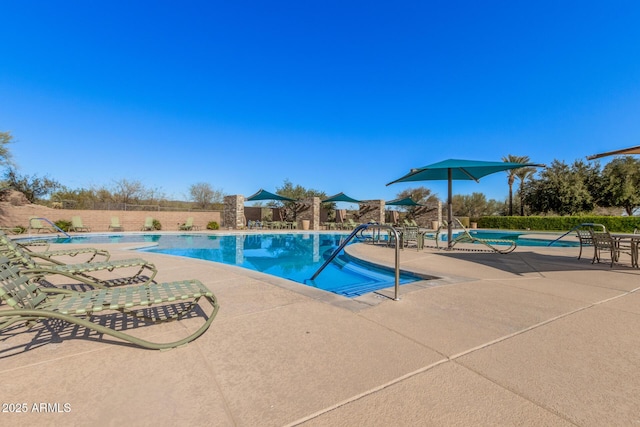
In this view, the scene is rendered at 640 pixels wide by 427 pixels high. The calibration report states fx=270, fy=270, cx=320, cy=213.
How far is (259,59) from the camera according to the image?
50.0 feet

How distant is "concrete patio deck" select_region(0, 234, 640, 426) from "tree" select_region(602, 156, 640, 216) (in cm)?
2609

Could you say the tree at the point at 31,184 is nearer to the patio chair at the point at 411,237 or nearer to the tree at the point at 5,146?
the tree at the point at 5,146

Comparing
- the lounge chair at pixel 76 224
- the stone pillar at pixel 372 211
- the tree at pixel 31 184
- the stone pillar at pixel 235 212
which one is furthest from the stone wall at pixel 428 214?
the tree at pixel 31 184

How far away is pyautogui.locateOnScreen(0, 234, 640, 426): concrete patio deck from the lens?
1.37 m

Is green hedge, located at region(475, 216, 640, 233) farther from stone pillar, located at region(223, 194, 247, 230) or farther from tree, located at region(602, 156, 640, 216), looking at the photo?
stone pillar, located at region(223, 194, 247, 230)

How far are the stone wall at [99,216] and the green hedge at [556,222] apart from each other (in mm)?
22017

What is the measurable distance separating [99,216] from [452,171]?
1966 centimetres

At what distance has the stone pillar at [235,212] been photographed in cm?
1862

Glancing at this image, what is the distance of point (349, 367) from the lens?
1801 mm

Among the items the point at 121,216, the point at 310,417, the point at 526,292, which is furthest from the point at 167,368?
the point at 121,216

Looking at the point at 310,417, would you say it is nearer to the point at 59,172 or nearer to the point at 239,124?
the point at 239,124


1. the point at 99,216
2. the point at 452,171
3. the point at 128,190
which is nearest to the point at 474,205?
the point at 452,171

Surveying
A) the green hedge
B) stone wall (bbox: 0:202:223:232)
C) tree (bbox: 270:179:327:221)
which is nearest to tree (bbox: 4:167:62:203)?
stone wall (bbox: 0:202:223:232)

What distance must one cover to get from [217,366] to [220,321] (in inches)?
33.7
